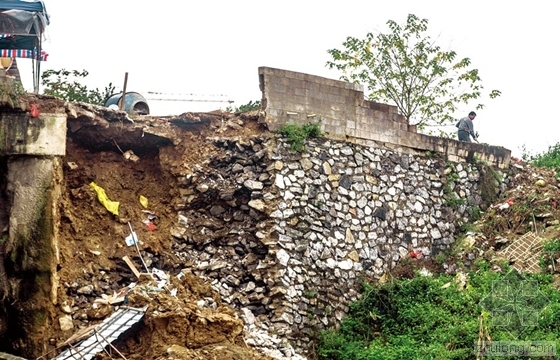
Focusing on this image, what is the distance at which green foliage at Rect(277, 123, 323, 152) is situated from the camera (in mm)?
15906

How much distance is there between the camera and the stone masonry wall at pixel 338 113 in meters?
16.0

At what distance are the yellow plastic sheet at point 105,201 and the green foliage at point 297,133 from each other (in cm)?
275

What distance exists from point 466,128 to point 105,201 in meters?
7.59

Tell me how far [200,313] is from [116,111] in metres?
3.83

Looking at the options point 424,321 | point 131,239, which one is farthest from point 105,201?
point 424,321

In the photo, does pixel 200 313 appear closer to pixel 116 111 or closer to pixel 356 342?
pixel 356 342

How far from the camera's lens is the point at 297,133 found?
16000 millimetres

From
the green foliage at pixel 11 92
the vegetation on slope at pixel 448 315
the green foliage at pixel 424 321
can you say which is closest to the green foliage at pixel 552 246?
the vegetation on slope at pixel 448 315

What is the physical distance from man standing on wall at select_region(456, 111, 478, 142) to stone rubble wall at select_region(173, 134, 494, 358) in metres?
2.74

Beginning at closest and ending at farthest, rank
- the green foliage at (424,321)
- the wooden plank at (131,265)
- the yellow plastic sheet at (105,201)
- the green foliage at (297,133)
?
1. the green foliage at (424,321)
2. the wooden plank at (131,265)
3. the yellow plastic sheet at (105,201)
4. the green foliage at (297,133)

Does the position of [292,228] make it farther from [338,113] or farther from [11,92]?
[11,92]

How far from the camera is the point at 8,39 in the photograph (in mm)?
17000

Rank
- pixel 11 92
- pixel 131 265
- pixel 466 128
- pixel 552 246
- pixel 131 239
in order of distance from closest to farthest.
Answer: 1. pixel 11 92
2. pixel 131 265
3. pixel 131 239
4. pixel 552 246
5. pixel 466 128

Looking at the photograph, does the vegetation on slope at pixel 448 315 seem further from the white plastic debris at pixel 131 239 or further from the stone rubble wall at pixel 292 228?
the white plastic debris at pixel 131 239
